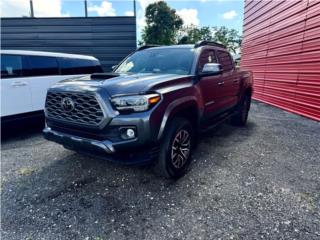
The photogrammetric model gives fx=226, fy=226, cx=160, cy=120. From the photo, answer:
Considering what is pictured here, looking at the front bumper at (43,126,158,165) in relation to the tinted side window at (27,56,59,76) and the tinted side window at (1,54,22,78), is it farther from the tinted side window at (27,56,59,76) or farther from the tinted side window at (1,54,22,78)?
the tinted side window at (27,56,59,76)

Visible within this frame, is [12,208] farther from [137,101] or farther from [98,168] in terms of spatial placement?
[137,101]

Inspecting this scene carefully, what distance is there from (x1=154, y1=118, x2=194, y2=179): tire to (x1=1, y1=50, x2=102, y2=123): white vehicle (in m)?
3.46

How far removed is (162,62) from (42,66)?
3028mm

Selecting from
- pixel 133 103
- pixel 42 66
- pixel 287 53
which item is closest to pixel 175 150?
pixel 133 103

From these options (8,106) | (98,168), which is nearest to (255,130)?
(98,168)

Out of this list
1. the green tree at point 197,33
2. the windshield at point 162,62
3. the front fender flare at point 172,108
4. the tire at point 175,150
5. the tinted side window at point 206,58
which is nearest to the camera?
the front fender flare at point 172,108

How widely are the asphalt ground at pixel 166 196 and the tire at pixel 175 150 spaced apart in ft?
0.57

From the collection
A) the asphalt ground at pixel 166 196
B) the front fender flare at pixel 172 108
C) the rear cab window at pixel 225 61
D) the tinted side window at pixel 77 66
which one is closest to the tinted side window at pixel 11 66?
the tinted side window at pixel 77 66

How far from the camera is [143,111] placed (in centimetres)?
248

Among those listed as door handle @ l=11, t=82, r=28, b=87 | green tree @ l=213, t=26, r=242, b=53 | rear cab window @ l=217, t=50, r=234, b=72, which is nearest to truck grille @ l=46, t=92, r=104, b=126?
door handle @ l=11, t=82, r=28, b=87

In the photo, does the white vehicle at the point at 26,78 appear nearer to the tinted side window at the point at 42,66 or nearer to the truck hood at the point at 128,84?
the tinted side window at the point at 42,66

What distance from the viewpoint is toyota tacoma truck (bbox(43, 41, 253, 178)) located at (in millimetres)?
2482

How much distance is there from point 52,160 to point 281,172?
11.8 ft

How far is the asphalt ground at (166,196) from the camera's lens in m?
2.21
